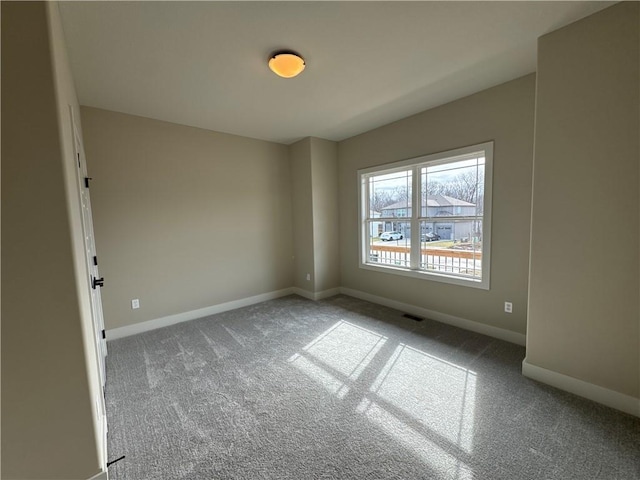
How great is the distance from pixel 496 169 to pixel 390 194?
1.43 meters

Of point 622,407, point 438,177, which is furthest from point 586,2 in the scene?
point 622,407

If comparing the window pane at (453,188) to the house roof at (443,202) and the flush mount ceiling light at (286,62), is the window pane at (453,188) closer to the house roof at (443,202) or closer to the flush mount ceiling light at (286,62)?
the house roof at (443,202)

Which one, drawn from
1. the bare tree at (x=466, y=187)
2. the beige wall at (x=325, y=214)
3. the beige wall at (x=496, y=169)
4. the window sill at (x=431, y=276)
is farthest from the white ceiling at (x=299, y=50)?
the window sill at (x=431, y=276)

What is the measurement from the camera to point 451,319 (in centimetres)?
334

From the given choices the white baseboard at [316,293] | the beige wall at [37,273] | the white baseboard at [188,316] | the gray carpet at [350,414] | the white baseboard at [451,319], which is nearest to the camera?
the beige wall at [37,273]

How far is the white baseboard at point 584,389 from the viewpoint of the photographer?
1.85 m

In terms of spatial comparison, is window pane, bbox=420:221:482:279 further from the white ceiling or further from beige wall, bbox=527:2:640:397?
the white ceiling

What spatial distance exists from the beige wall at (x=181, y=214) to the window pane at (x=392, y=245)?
153cm

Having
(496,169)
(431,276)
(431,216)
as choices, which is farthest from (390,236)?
(496,169)

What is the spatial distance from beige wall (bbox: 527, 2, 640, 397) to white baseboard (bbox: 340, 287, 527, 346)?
0.68 meters

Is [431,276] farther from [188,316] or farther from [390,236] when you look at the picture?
[188,316]

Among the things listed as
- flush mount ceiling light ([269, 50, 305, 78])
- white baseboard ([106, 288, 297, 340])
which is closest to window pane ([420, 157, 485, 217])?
flush mount ceiling light ([269, 50, 305, 78])

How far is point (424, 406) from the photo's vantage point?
77.3 inches

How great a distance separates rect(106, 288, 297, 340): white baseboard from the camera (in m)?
3.23
